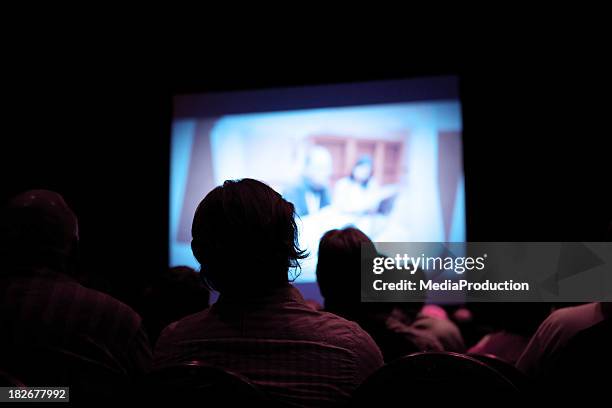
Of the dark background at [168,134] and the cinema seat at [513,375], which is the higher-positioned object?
the dark background at [168,134]

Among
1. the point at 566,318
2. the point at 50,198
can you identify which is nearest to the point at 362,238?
the point at 566,318

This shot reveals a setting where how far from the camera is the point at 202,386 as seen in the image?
1.18 metres

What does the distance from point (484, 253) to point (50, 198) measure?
3666 millimetres

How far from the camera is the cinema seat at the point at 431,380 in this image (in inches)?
44.4

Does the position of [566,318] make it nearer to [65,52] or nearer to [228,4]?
[228,4]

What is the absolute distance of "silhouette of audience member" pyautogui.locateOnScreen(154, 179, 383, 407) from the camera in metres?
1.33

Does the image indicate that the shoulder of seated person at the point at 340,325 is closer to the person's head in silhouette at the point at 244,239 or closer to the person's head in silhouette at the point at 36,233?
the person's head in silhouette at the point at 244,239

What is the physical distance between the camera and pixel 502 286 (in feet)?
13.4

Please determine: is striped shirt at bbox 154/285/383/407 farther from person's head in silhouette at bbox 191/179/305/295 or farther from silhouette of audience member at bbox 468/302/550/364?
silhouette of audience member at bbox 468/302/550/364

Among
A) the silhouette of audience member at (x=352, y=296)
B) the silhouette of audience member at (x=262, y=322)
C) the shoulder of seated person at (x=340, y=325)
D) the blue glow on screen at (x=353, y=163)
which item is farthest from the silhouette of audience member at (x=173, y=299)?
the blue glow on screen at (x=353, y=163)

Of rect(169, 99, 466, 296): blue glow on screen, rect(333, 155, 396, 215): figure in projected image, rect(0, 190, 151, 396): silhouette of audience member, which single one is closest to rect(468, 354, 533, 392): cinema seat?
rect(0, 190, 151, 396): silhouette of audience member

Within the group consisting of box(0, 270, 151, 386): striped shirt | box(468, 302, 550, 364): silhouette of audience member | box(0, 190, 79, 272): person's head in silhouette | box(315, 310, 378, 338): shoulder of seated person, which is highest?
box(0, 190, 79, 272): person's head in silhouette

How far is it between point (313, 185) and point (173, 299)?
9.36 feet

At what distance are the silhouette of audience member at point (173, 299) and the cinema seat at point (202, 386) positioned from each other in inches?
41.9
